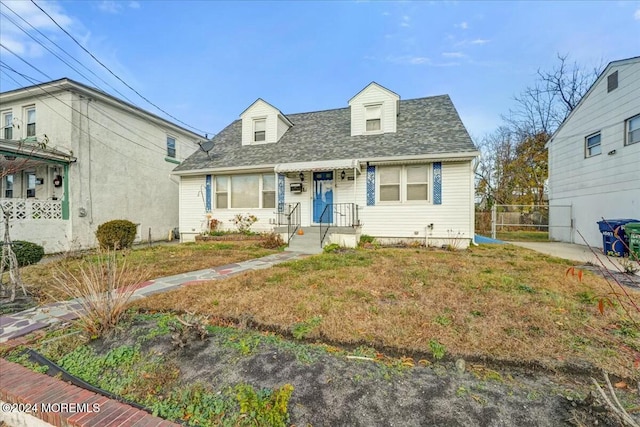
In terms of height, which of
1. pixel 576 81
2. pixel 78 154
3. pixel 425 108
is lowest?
pixel 78 154

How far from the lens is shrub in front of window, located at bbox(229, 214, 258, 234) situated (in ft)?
39.1

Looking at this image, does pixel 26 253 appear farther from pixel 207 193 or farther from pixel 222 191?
pixel 222 191

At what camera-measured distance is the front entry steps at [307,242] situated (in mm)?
9344

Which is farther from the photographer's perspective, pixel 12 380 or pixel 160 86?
pixel 160 86

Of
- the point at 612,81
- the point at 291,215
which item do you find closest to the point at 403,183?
the point at 291,215

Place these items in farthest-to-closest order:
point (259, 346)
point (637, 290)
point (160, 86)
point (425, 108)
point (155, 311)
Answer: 1. point (160, 86)
2. point (425, 108)
3. point (637, 290)
4. point (155, 311)
5. point (259, 346)

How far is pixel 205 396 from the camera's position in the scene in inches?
76.2

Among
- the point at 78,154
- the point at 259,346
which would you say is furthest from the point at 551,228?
the point at 78,154

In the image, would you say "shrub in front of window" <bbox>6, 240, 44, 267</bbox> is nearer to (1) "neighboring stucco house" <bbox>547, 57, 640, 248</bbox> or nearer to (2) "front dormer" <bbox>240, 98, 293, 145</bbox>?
(2) "front dormer" <bbox>240, 98, 293, 145</bbox>

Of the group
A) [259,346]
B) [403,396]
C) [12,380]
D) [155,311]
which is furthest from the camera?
[155,311]

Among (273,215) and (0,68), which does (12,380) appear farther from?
(0,68)

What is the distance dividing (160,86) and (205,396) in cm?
1539

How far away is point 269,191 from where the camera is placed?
39.2 ft

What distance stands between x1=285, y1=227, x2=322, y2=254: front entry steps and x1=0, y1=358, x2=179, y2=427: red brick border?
23.4 feet
